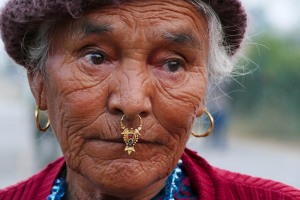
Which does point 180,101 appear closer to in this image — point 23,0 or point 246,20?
point 246,20

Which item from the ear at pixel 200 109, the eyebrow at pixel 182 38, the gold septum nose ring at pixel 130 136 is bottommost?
the gold septum nose ring at pixel 130 136

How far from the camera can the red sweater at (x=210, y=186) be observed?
2.93 metres

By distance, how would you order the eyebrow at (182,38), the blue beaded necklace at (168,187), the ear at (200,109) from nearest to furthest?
the eyebrow at (182,38) → the ear at (200,109) → the blue beaded necklace at (168,187)

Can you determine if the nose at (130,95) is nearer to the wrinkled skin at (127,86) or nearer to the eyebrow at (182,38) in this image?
the wrinkled skin at (127,86)

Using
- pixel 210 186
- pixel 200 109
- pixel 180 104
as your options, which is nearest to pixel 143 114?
pixel 180 104

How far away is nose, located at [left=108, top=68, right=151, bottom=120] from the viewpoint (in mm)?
2430

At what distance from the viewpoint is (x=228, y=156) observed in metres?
13.4

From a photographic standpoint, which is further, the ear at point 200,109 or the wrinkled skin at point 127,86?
the ear at point 200,109

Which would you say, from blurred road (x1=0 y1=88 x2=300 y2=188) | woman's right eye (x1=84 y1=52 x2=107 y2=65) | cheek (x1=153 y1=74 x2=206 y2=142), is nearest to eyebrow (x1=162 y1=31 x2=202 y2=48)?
cheek (x1=153 y1=74 x2=206 y2=142)

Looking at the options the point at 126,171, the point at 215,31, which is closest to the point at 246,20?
the point at 215,31

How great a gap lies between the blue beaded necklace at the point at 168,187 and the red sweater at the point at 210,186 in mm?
28

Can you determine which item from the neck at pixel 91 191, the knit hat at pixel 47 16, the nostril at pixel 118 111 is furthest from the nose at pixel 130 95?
the neck at pixel 91 191

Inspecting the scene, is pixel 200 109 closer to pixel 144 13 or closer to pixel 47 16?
pixel 144 13

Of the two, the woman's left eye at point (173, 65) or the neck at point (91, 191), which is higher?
the woman's left eye at point (173, 65)
